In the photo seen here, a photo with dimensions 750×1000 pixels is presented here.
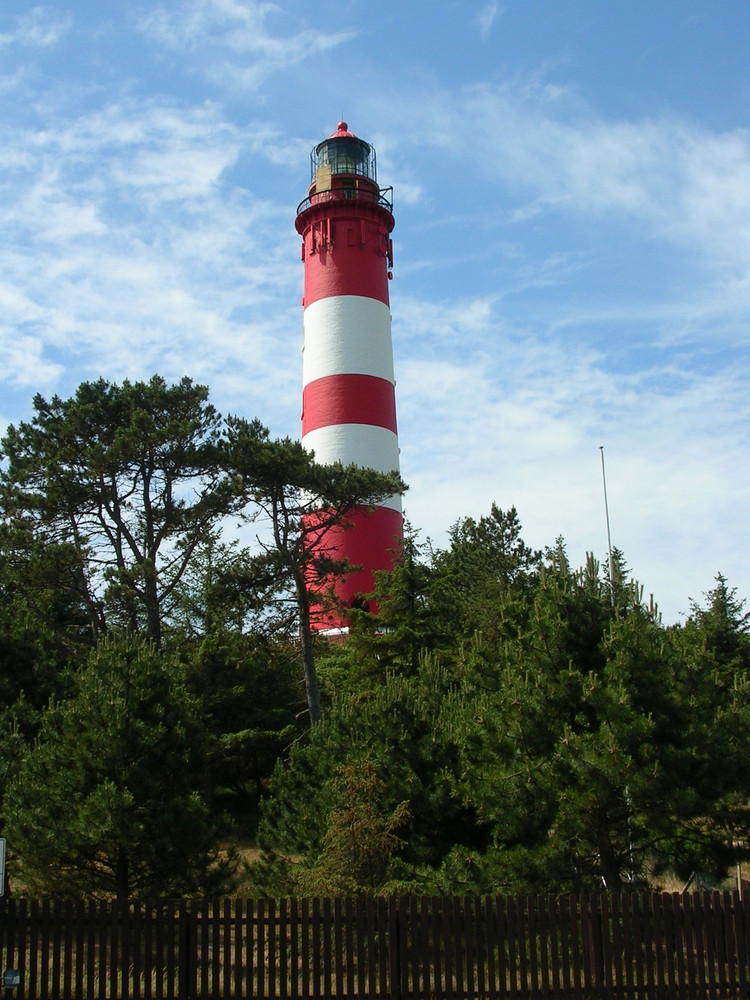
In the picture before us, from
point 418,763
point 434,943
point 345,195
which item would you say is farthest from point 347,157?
point 434,943

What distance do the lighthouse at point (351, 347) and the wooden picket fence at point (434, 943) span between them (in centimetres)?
1782

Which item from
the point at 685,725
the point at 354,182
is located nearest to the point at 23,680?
the point at 685,725

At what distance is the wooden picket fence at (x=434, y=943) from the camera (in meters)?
11.5

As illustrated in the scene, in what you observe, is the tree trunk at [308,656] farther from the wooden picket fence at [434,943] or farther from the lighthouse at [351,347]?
the wooden picket fence at [434,943]

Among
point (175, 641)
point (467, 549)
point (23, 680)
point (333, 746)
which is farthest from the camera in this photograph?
point (467, 549)

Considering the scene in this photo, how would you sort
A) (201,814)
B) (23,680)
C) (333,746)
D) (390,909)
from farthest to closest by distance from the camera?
(23,680) → (333,746) → (201,814) → (390,909)

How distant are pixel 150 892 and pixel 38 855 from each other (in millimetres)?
1717

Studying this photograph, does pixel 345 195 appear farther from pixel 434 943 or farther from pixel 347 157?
pixel 434 943

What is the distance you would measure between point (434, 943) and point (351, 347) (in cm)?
2332

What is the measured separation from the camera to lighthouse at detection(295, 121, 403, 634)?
102 ft

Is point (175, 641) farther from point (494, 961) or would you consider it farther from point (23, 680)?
point (494, 961)

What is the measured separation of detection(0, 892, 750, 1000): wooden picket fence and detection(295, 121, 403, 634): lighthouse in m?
17.8

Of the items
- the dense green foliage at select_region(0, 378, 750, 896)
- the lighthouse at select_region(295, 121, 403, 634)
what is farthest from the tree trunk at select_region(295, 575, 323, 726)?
the lighthouse at select_region(295, 121, 403, 634)

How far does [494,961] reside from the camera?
11.8 meters
